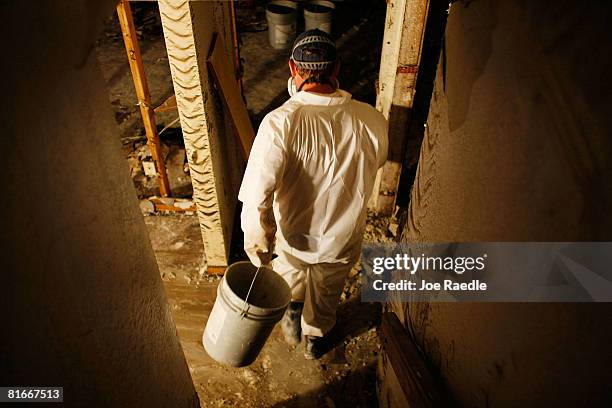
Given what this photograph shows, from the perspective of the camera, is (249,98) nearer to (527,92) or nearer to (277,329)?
(277,329)

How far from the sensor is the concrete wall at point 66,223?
0.61 meters

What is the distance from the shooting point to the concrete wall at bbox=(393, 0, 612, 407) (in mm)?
661

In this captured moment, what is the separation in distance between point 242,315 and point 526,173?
1.45 metres

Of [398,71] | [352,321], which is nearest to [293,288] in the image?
[352,321]

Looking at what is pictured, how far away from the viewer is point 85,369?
833 millimetres

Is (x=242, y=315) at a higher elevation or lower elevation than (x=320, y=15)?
lower

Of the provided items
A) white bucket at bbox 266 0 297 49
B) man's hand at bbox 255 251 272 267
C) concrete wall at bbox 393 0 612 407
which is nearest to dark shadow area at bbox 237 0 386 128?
white bucket at bbox 266 0 297 49

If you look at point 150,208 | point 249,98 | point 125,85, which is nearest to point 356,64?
point 249,98

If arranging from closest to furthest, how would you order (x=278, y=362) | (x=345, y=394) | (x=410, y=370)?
(x=410, y=370), (x=345, y=394), (x=278, y=362)

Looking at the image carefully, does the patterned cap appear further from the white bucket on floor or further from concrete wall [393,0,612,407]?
the white bucket on floor

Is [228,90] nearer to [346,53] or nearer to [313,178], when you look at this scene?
[313,178]

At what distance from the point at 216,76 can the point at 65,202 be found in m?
2.21

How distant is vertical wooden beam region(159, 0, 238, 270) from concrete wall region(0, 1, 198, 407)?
5.03ft

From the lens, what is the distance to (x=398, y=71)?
3211mm
